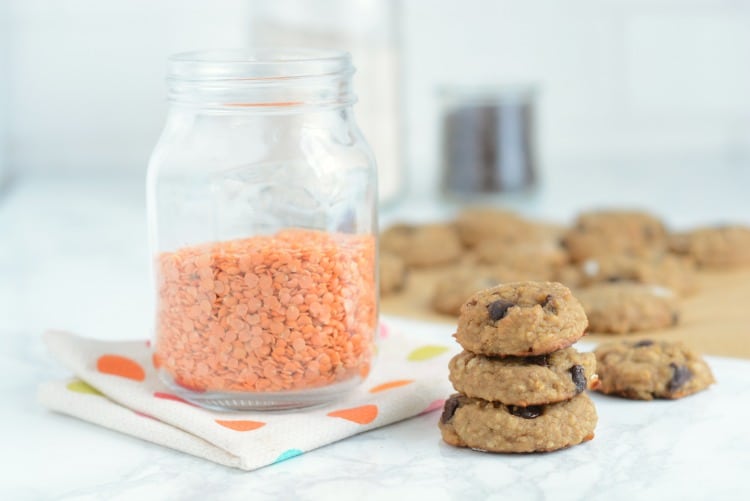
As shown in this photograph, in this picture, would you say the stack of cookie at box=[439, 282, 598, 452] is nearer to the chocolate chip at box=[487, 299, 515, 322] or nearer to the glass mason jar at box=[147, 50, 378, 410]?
the chocolate chip at box=[487, 299, 515, 322]

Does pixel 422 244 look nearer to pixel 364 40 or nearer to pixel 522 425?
pixel 364 40

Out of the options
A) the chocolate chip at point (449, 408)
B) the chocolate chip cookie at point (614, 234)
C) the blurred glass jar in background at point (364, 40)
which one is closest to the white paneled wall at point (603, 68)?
the blurred glass jar in background at point (364, 40)

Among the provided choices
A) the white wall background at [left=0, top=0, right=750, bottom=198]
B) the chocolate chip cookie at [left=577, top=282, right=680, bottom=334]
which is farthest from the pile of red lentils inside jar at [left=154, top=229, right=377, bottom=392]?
the white wall background at [left=0, top=0, right=750, bottom=198]

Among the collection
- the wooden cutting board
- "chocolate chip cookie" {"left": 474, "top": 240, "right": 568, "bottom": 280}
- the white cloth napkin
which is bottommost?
→ the wooden cutting board

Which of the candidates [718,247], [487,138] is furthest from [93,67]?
[718,247]

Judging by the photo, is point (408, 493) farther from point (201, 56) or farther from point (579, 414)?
point (201, 56)

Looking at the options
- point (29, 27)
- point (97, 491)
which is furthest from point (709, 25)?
point (97, 491)

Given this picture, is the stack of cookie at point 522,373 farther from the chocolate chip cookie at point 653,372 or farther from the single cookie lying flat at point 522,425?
the chocolate chip cookie at point 653,372
